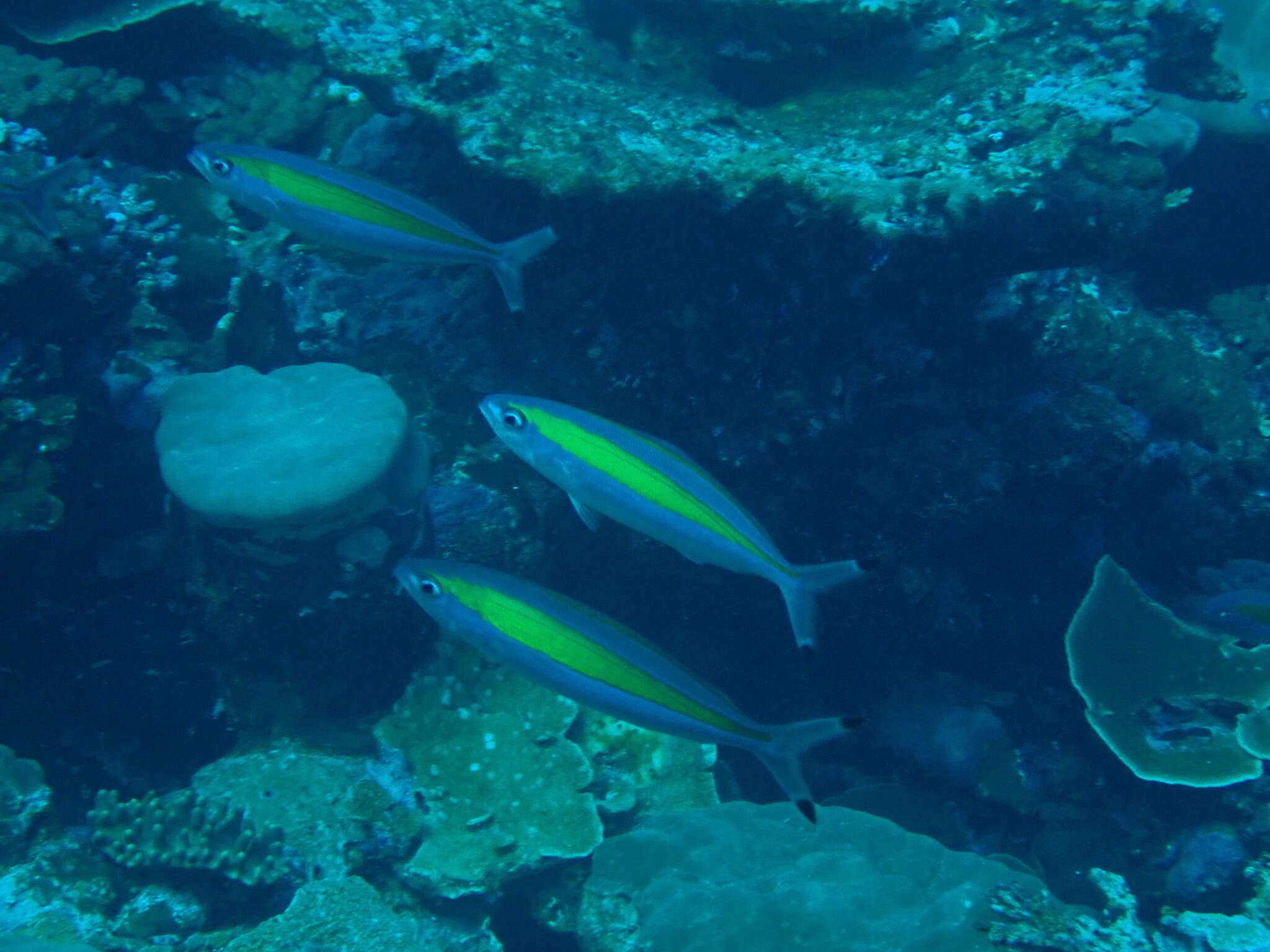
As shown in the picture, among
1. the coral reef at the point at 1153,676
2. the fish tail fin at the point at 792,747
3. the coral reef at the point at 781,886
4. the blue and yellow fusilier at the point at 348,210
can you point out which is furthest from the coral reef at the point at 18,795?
the coral reef at the point at 1153,676

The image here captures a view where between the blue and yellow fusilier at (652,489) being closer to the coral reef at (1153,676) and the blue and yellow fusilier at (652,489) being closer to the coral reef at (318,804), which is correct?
the coral reef at (318,804)

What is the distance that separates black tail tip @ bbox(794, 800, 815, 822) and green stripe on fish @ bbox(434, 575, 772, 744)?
0.23 metres

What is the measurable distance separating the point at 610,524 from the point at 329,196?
9.48ft

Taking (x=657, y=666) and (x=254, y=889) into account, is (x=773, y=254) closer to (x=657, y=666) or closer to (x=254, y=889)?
(x=657, y=666)

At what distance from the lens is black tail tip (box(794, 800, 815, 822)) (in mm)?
Result: 2119

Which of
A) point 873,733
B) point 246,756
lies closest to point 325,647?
point 246,756

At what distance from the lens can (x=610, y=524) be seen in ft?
16.8

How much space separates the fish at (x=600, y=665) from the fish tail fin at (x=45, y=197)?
3.12 m

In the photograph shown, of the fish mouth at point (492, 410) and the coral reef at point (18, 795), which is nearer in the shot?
the fish mouth at point (492, 410)

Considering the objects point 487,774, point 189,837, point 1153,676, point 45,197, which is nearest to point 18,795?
point 189,837

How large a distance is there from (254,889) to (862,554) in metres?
4.38

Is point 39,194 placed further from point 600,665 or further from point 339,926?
point 339,926

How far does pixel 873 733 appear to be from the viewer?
595 cm

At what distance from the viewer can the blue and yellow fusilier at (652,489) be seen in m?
2.51
